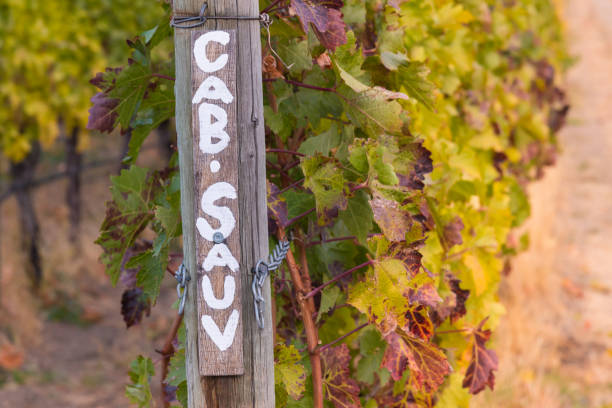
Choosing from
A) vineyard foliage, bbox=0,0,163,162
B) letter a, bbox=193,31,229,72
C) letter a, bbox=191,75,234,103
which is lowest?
letter a, bbox=191,75,234,103

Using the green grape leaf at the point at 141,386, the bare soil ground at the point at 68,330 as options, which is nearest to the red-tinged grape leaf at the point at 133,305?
the green grape leaf at the point at 141,386

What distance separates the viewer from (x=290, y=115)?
1.66 meters

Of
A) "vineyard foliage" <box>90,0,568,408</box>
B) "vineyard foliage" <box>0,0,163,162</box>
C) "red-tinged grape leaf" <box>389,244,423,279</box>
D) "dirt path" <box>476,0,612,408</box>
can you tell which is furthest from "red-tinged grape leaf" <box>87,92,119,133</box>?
"vineyard foliage" <box>0,0,163,162</box>

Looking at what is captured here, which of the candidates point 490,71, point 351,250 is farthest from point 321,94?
point 490,71

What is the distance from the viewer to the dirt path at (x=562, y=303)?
3.53 m

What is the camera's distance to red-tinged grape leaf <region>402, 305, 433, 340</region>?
1547 mm

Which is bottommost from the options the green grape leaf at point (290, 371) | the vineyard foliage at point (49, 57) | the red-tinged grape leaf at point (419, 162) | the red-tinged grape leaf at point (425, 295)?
the green grape leaf at point (290, 371)

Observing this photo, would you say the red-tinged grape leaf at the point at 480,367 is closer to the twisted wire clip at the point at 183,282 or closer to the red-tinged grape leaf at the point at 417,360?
the red-tinged grape leaf at the point at 417,360

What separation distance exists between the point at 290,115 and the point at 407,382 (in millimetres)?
882

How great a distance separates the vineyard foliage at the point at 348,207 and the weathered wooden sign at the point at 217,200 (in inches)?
7.8

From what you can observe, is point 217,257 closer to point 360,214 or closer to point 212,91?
point 212,91

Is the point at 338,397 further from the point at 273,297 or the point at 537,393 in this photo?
the point at 537,393

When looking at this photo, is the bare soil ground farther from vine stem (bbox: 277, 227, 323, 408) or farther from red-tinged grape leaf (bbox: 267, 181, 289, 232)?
red-tinged grape leaf (bbox: 267, 181, 289, 232)

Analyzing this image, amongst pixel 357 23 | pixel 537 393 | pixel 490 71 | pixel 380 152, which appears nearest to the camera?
pixel 380 152
